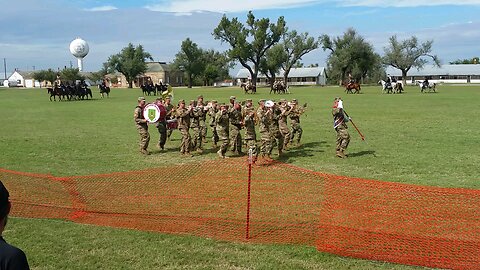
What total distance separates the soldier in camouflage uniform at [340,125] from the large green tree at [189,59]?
9333cm

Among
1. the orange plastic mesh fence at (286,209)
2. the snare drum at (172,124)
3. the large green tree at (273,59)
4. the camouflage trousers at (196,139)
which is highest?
the large green tree at (273,59)

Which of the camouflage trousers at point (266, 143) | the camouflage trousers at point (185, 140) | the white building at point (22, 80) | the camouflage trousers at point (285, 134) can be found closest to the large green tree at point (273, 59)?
the white building at point (22, 80)

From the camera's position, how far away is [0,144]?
16734mm

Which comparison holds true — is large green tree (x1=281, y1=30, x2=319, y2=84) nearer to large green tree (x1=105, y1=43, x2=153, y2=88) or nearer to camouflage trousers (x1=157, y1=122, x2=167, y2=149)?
large green tree (x1=105, y1=43, x2=153, y2=88)

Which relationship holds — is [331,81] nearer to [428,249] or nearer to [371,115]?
[371,115]

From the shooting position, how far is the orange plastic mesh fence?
6.80m

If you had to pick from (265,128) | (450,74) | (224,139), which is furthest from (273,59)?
(265,128)

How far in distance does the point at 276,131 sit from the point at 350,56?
8153cm

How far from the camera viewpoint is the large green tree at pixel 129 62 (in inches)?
3969

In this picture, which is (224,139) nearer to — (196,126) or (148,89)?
(196,126)

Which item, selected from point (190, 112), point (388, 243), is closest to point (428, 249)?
point (388, 243)

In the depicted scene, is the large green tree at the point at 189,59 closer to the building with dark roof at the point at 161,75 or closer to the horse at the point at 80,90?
the building with dark roof at the point at 161,75

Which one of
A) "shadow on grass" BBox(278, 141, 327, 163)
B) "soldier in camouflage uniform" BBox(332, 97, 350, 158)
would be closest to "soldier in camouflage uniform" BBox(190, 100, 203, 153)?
"shadow on grass" BBox(278, 141, 327, 163)

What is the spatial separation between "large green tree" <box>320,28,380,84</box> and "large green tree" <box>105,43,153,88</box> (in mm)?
39670
